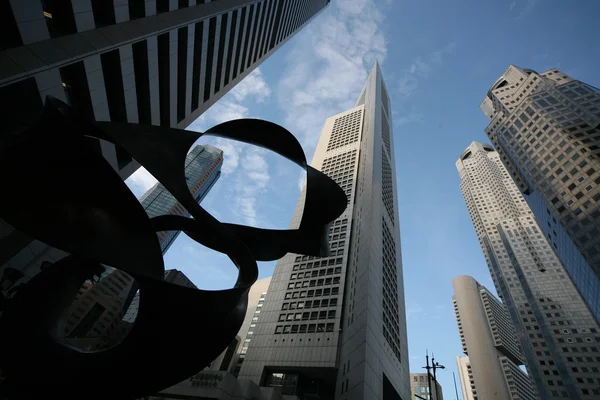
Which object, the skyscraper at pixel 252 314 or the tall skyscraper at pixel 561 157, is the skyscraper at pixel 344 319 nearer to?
the skyscraper at pixel 252 314

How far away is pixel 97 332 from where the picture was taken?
3314 inches

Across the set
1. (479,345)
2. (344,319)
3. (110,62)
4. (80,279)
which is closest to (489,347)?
(479,345)

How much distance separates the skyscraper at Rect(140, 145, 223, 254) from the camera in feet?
430

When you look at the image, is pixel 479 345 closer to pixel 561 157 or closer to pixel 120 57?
pixel 561 157

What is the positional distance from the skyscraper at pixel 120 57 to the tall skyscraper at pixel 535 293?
9219 centimetres

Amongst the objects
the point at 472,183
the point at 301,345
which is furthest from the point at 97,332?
the point at 472,183

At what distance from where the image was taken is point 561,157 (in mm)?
51844

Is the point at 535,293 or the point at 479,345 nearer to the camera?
the point at 535,293

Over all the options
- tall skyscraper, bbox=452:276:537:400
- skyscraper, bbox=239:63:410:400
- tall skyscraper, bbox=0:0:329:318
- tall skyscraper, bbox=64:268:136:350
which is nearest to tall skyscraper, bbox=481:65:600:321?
skyscraper, bbox=239:63:410:400

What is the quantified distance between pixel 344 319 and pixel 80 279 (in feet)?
109

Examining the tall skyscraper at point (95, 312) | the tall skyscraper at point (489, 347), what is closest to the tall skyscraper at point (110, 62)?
the tall skyscraper at point (95, 312)

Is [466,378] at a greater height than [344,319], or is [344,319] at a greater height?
[466,378]

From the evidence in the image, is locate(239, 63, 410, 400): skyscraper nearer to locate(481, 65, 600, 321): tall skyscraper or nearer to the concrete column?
locate(481, 65, 600, 321): tall skyscraper

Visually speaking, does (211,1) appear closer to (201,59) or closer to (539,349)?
(201,59)
